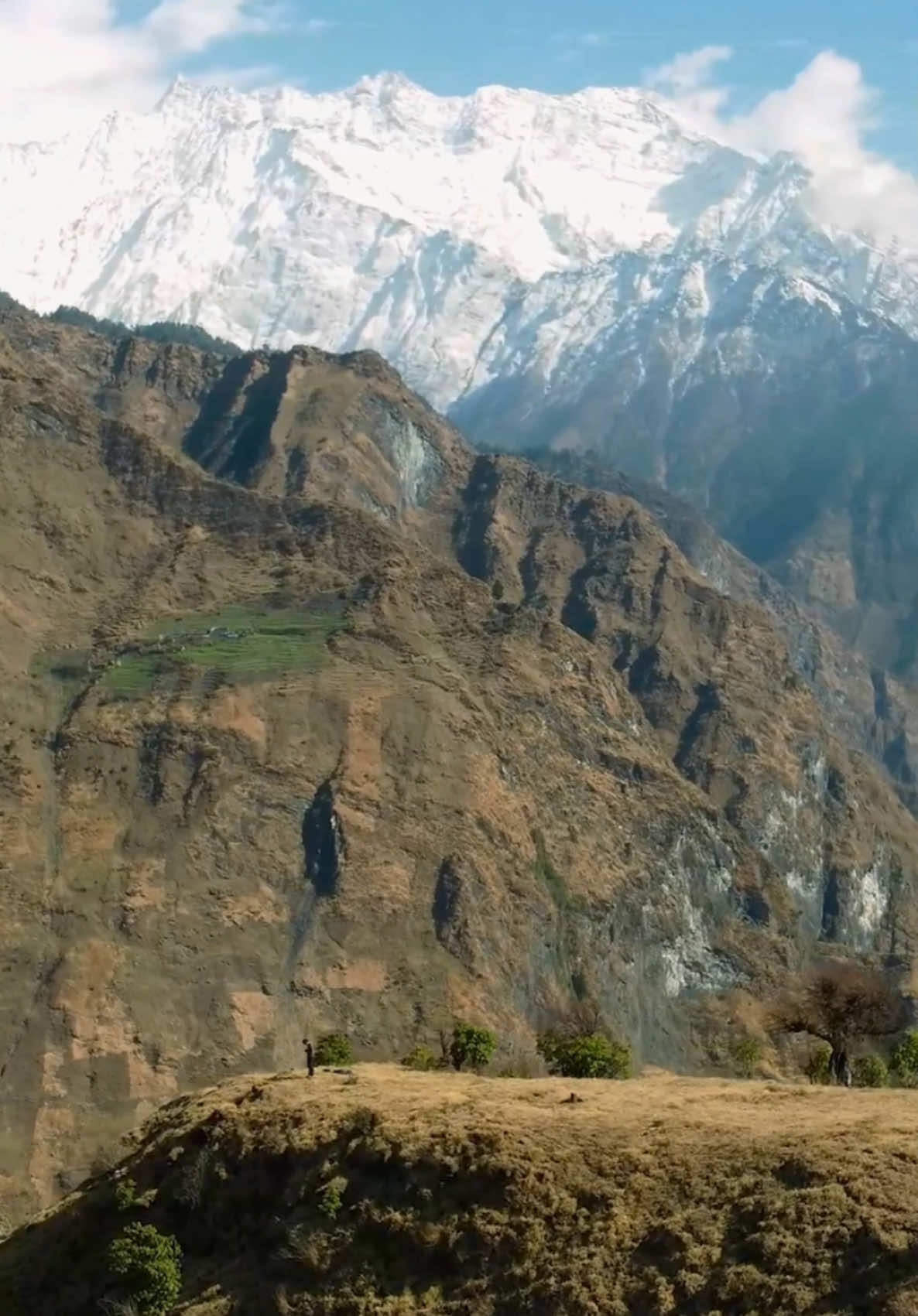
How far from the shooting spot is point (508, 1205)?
245 feet

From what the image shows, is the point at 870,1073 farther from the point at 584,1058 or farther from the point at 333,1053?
the point at 333,1053

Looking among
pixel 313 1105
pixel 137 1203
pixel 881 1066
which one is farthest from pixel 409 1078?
pixel 881 1066

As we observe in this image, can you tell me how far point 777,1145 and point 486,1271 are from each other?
12924mm

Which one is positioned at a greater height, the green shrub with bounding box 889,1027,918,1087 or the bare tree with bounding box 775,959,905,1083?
the bare tree with bounding box 775,959,905,1083

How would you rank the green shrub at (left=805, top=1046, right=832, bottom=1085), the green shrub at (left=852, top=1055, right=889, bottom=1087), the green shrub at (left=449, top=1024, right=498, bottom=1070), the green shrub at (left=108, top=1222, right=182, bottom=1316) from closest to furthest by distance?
the green shrub at (left=108, top=1222, right=182, bottom=1316) → the green shrub at (left=805, top=1046, right=832, bottom=1085) → the green shrub at (left=449, top=1024, right=498, bottom=1070) → the green shrub at (left=852, top=1055, right=889, bottom=1087)

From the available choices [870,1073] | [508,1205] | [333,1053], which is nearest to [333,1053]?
[333,1053]

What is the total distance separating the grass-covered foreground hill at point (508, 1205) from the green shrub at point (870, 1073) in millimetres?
51442

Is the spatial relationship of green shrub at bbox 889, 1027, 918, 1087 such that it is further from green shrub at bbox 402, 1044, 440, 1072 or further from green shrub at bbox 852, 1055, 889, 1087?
green shrub at bbox 402, 1044, 440, 1072

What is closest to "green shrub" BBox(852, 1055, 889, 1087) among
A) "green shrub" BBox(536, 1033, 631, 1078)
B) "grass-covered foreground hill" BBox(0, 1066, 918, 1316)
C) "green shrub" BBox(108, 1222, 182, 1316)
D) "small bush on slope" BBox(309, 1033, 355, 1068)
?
"green shrub" BBox(536, 1033, 631, 1078)

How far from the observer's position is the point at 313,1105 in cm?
8388

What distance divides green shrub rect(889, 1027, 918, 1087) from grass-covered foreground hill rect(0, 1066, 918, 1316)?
46.9 metres

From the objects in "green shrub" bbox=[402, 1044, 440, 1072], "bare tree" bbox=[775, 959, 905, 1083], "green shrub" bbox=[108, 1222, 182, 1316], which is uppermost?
"bare tree" bbox=[775, 959, 905, 1083]

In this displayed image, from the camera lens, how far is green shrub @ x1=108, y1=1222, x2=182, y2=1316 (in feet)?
254

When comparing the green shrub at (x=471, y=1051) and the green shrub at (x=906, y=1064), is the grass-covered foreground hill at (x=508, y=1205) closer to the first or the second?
the green shrub at (x=471, y=1051)
